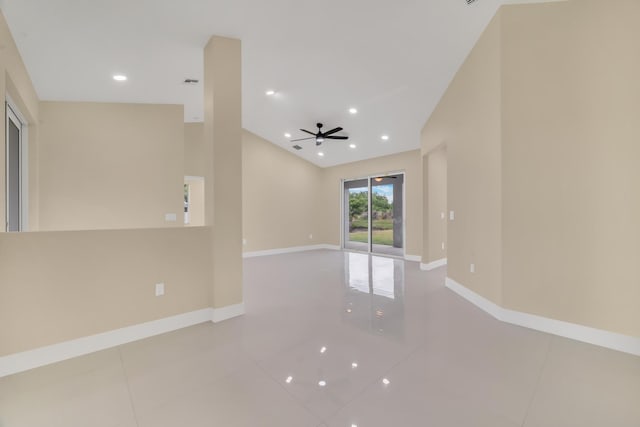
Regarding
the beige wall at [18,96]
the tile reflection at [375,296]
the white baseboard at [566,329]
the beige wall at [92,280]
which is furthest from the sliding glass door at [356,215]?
the beige wall at [18,96]

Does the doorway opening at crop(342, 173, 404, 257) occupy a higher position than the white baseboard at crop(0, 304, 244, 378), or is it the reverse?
the doorway opening at crop(342, 173, 404, 257)

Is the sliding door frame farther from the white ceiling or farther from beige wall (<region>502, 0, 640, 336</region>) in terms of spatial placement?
beige wall (<region>502, 0, 640, 336</region>)

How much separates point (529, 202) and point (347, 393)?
2.61 m

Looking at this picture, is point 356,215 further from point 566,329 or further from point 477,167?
point 566,329

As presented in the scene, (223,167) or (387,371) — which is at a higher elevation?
(223,167)

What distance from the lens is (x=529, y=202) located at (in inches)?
110

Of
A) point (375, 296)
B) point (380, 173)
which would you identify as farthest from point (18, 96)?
point (380, 173)

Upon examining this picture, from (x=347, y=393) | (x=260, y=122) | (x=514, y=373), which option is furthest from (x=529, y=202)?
(x=260, y=122)

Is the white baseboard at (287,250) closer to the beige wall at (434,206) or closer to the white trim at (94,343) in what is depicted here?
the beige wall at (434,206)

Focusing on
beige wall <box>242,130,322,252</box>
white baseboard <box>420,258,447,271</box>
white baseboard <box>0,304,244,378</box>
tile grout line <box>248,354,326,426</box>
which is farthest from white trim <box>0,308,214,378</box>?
beige wall <box>242,130,322,252</box>

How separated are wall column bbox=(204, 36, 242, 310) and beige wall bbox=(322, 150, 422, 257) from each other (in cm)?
503

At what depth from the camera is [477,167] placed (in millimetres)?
3457

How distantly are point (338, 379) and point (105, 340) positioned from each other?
2085 mm

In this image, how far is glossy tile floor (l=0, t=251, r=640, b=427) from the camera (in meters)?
1.56
